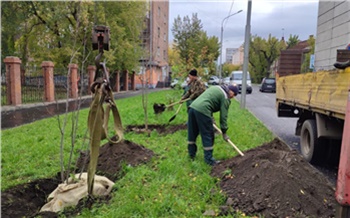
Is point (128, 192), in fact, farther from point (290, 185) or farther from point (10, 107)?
point (10, 107)

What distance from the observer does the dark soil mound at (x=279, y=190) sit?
3.09m

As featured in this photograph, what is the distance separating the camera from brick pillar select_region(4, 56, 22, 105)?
45.1 ft

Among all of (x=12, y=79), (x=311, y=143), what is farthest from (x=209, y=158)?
(x=12, y=79)

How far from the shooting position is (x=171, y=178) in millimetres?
4168

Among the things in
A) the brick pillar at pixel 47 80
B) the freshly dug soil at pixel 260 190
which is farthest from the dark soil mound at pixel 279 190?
the brick pillar at pixel 47 80

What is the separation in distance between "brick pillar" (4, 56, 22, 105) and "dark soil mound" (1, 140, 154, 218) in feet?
34.7

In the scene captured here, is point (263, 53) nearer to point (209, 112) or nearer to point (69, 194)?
point (209, 112)

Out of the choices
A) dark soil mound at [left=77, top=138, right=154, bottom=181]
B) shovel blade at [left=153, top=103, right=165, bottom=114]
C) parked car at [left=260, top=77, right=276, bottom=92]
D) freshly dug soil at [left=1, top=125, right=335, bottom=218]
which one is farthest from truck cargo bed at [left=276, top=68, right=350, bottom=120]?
parked car at [left=260, top=77, right=276, bottom=92]

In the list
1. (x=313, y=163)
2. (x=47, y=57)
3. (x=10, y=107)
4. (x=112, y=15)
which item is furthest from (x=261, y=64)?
(x=313, y=163)

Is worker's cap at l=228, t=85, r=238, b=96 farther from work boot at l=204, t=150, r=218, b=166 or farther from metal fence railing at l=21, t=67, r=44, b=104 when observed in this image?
metal fence railing at l=21, t=67, r=44, b=104

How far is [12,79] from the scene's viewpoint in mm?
13766

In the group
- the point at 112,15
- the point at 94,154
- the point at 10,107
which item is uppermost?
the point at 112,15

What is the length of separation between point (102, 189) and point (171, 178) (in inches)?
38.2

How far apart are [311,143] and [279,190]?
2438 millimetres
